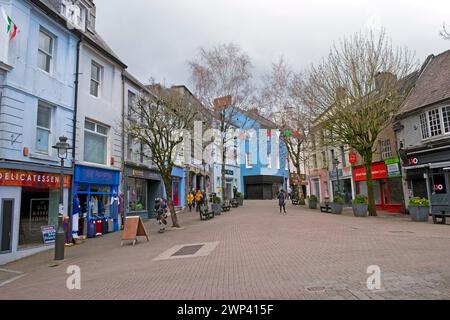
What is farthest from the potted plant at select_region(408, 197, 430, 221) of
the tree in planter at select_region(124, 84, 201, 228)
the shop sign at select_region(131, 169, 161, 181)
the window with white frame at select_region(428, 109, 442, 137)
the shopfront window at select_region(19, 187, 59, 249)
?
the shopfront window at select_region(19, 187, 59, 249)

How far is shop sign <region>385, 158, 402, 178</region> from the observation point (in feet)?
74.9

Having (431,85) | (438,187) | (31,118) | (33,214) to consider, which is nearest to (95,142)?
(31,118)

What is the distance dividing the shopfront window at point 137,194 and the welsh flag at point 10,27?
33.1ft

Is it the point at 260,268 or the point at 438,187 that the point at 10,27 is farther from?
the point at 438,187

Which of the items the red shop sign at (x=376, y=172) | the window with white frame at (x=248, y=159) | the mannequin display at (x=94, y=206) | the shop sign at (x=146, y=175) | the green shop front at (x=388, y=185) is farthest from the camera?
the window with white frame at (x=248, y=159)

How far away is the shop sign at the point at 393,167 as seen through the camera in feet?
74.9

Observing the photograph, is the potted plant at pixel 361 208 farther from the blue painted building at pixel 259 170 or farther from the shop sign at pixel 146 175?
the blue painted building at pixel 259 170

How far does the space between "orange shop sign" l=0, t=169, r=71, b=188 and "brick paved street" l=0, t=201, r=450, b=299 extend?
2767 mm

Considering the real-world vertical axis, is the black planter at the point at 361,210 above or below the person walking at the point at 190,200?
below

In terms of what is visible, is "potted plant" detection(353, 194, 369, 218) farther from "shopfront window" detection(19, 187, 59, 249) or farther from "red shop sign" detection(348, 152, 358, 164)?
"shopfront window" detection(19, 187, 59, 249)

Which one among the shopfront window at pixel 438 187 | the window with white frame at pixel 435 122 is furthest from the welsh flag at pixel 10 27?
the shopfront window at pixel 438 187

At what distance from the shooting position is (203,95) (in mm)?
26844

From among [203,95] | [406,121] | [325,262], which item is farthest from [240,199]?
[325,262]

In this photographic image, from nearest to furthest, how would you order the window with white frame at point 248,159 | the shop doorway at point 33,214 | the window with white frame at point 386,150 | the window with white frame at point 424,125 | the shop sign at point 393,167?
the shop doorway at point 33,214
the window with white frame at point 424,125
the shop sign at point 393,167
the window with white frame at point 386,150
the window with white frame at point 248,159
